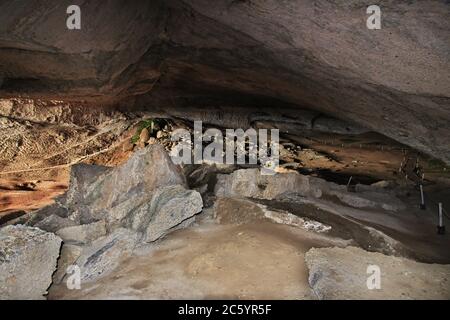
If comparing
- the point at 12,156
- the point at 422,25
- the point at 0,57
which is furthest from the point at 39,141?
the point at 422,25

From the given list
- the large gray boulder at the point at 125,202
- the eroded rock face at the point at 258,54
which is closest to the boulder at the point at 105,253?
the large gray boulder at the point at 125,202

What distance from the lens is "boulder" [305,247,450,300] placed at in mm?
3250

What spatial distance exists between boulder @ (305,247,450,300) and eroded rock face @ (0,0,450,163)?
8.48ft

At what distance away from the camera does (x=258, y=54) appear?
19.7ft

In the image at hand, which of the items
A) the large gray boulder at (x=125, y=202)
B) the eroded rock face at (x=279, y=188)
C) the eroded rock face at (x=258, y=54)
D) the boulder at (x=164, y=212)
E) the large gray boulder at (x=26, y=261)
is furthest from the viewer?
the eroded rock face at (x=279, y=188)

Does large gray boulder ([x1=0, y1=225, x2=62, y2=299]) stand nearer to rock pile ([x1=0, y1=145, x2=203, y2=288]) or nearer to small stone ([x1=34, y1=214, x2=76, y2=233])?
rock pile ([x1=0, y1=145, x2=203, y2=288])

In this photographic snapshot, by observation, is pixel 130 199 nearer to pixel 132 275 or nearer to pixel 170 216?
pixel 170 216

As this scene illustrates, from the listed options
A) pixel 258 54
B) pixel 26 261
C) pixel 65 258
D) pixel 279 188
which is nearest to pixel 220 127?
pixel 279 188

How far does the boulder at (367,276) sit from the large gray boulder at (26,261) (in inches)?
122

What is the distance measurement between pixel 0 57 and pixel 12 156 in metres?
4.24

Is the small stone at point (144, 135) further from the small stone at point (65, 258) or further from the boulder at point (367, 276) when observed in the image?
the boulder at point (367, 276)

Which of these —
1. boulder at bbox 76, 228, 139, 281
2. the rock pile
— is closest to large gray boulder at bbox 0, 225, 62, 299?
the rock pile

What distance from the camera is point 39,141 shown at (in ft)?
27.9

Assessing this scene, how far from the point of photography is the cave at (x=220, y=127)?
3672 millimetres
